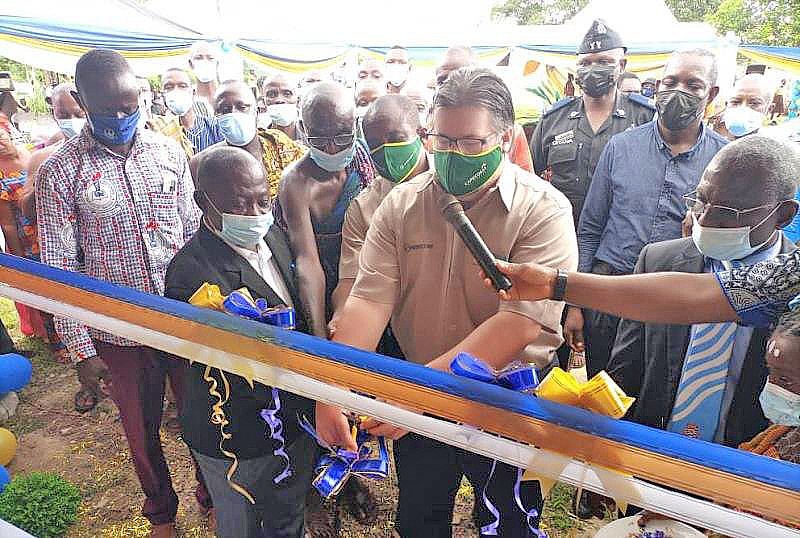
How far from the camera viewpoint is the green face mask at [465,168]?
1175 millimetres

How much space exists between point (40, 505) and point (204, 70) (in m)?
1.65

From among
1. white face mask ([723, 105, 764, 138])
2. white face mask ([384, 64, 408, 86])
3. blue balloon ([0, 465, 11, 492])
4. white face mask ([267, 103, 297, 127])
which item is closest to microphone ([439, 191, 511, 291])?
white face mask ([384, 64, 408, 86])

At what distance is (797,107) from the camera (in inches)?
96.8

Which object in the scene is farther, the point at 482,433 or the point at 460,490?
the point at 460,490

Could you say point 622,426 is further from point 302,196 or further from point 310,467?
point 302,196

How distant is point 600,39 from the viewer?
1700mm

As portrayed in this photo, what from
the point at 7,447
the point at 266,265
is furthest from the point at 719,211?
the point at 7,447

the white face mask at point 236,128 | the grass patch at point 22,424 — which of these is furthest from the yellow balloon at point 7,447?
the white face mask at point 236,128

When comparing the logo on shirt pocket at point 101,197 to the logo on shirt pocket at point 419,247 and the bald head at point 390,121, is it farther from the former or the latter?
the logo on shirt pocket at point 419,247

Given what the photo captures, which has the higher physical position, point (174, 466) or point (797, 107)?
point (797, 107)

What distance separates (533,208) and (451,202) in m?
0.17

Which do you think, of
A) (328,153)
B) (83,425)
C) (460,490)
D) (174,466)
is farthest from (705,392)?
(83,425)

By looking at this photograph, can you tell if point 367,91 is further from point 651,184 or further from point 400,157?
point 651,184

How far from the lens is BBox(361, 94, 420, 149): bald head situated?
1.43 m
